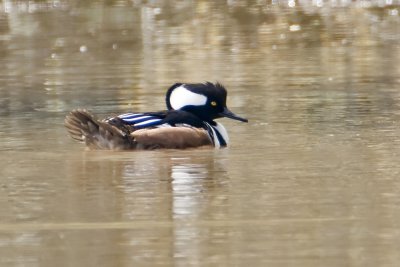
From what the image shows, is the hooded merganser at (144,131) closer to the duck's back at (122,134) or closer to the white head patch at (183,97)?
the duck's back at (122,134)

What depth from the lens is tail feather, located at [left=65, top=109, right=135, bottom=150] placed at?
12.3m

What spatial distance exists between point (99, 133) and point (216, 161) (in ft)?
3.65

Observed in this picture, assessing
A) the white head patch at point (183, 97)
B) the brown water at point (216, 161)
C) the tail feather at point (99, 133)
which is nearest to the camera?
the brown water at point (216, 161)

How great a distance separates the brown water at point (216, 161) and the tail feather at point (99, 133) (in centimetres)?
12

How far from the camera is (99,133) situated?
1238cm

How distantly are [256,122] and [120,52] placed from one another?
874cm

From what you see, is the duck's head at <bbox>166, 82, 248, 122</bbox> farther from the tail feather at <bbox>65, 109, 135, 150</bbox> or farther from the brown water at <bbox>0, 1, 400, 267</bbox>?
the tail feather at <bbox>65, 109, 135, 150</bbox>

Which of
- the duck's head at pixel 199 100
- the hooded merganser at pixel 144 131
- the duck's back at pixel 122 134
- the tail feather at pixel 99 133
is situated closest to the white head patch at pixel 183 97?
the duck's head at pixel 199 100

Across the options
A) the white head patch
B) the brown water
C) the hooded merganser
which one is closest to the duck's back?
the hooded merganser

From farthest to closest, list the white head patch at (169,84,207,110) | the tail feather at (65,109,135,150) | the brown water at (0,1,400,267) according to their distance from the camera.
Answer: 1. the white head patch at (169,84,207,110)
2. the tail feather at (65,109,135,150)
3. the brown water at (0,1,400,267)

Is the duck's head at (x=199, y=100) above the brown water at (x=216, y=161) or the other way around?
above

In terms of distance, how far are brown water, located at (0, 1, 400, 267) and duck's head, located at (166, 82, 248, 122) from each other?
0.32 metres

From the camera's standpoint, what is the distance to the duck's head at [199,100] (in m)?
13.2

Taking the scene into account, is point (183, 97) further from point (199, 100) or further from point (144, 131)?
point (144, 131)
